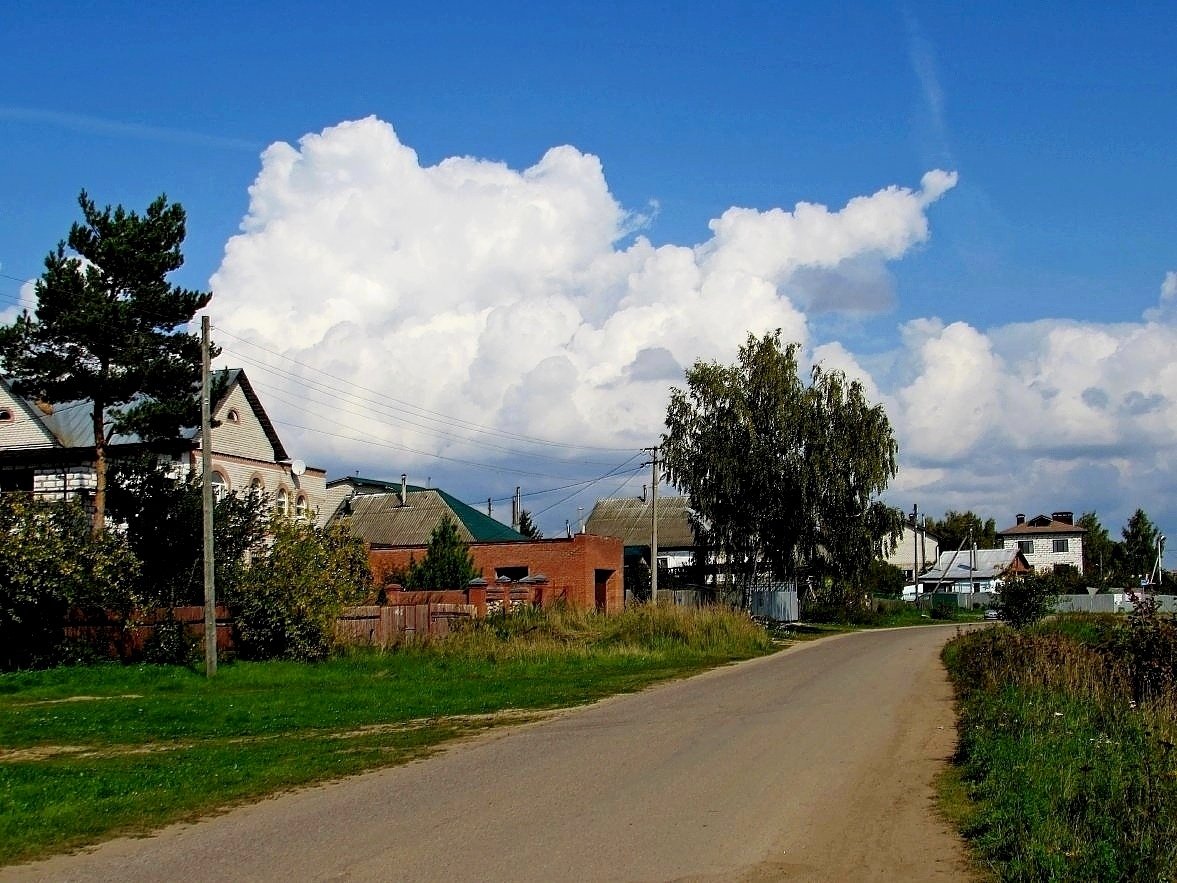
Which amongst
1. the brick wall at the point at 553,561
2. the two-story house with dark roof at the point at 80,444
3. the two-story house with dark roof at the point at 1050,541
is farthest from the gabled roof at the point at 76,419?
the two-story house with dark roof at the point at 1050,541

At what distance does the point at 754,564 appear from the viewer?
50719mm

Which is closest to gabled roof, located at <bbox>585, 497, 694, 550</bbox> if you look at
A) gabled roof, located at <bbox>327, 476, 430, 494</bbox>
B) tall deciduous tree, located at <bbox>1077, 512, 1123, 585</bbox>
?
gabled roof, located at <bbox>327, 476, 430, 494</bbox>

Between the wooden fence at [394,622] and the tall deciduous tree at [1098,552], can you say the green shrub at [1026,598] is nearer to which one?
the wooden fence at [394,622]

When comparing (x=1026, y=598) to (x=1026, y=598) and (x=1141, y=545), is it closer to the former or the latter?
(x=1026, y=598)

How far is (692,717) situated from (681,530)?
2199 inches

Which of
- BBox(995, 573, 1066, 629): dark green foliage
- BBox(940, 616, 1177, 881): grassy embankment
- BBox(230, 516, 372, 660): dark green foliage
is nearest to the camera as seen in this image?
BBox(940, 616, 1177, 881): grassy embankment

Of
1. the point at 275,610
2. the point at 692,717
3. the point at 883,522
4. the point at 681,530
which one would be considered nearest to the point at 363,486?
the point at 681,530

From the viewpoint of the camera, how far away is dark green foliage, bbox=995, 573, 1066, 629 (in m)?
30.5

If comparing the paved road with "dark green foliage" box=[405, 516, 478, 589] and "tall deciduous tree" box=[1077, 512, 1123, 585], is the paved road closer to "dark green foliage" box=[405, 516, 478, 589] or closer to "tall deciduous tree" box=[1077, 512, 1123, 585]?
"dark green foliage" box=[405, 516, 478, 589]

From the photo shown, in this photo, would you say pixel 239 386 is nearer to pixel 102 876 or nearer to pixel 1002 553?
pixel 102 876

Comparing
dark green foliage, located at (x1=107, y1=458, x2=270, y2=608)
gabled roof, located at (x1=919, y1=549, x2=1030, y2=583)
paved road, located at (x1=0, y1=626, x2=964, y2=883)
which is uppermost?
dark green foliage, located at (x1=107, y1=458, x2=270, y2=608)

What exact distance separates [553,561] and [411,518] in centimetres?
979

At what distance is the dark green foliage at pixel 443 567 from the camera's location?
42.0 meters

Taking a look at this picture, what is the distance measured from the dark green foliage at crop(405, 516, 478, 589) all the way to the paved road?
2589 centimetres
